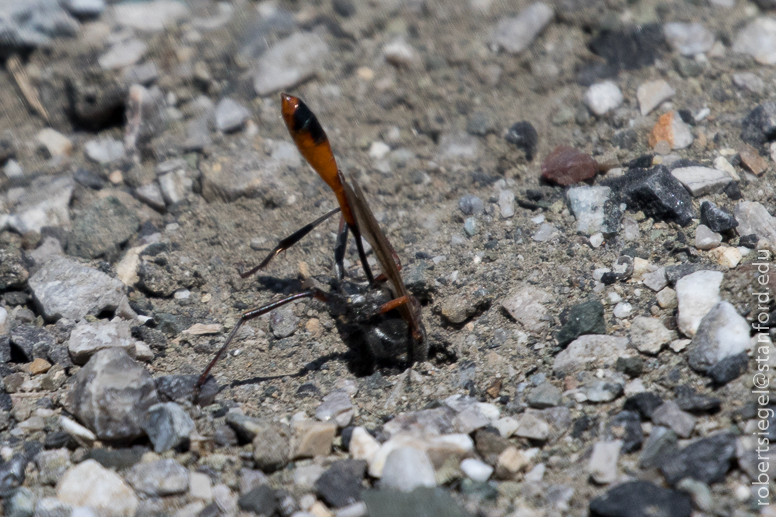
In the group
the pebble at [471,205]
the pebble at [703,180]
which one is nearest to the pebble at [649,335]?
the pebble at [703,180]

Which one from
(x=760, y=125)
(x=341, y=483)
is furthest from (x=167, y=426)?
(x=760, y=125)

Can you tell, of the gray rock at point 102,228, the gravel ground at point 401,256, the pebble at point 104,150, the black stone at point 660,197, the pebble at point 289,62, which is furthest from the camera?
the pebble at point 289,62

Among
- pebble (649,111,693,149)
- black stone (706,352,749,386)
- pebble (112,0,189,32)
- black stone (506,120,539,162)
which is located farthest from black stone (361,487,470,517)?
pebble (112,0,189,32)

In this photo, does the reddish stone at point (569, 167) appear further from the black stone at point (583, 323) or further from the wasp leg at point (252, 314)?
the wasp leg at point (252, 314)

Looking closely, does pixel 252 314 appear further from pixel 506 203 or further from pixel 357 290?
pixel 506 203

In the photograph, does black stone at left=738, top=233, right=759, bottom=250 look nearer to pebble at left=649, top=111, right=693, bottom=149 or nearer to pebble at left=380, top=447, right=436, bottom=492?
pebble at left=649, top=111, right=693, bottom=149

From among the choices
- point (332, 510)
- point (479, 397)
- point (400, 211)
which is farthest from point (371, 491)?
point (400, 211)
